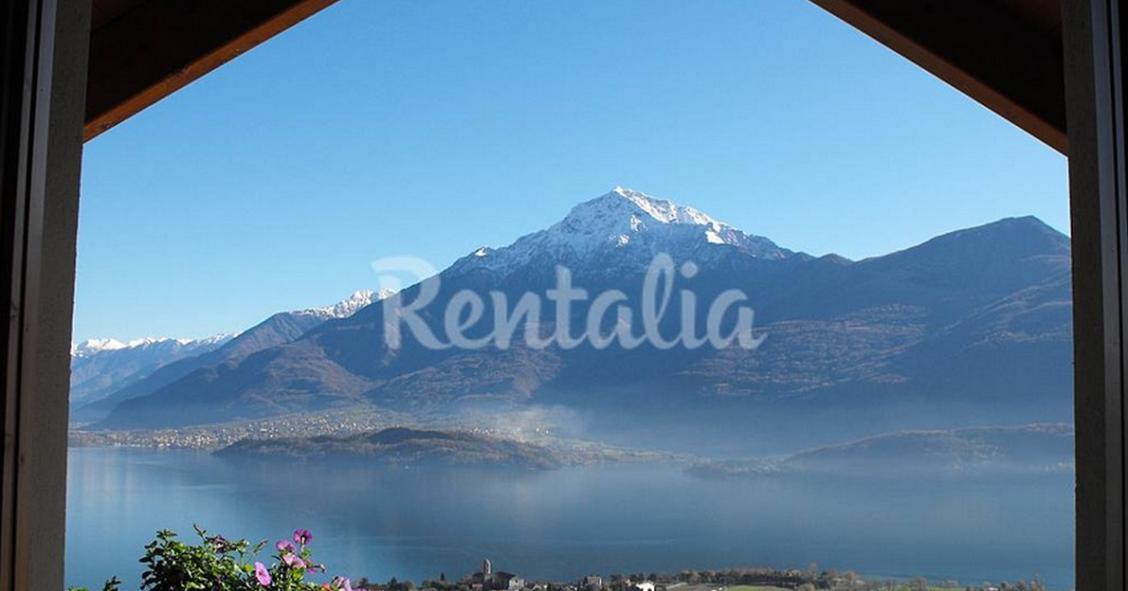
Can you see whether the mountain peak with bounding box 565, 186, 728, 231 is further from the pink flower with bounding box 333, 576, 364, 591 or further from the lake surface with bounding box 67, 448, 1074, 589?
the pink flower with bounding box 333, 576, 364, 591

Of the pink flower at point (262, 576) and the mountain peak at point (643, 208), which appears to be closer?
the pink flower at point (262, 576)

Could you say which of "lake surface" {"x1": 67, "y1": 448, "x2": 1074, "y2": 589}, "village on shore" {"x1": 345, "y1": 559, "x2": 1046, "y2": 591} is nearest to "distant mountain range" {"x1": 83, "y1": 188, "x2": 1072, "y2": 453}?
"lake surface" {"x1": 67, "y1": 448, "x2": 1074, "y2": 589}

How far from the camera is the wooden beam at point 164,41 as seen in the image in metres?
1.51

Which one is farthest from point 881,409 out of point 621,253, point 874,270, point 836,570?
point 621,253

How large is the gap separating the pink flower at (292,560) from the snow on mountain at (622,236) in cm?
458

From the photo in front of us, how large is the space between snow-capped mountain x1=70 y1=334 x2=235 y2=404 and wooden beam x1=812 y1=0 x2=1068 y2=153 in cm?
581

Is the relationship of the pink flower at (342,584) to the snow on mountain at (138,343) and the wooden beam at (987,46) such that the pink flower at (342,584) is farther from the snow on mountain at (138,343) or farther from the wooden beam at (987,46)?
the snow on mountain at (138,343)

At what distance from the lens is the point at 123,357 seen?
21.4 feet

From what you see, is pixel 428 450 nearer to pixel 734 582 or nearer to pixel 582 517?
pixel 582 517

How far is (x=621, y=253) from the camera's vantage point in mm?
6645

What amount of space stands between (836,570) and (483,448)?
2.42 metres

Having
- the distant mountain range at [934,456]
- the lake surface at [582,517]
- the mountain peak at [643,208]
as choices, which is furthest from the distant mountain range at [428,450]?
the mountain peak at [643,208]

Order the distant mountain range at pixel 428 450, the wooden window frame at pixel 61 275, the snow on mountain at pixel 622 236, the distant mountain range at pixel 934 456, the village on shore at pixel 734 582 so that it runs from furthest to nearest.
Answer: the snow on mountain at pixel 622 236 < the distant mountain range at pixel 428 450 < the distant mountain range at pixel 934 456 < the village on shore at pixel 734 582 < the wooden window frame at pixel 61 275

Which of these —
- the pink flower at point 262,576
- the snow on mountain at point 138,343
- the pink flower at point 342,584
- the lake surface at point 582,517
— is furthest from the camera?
the snow on mountain at point 138,343
